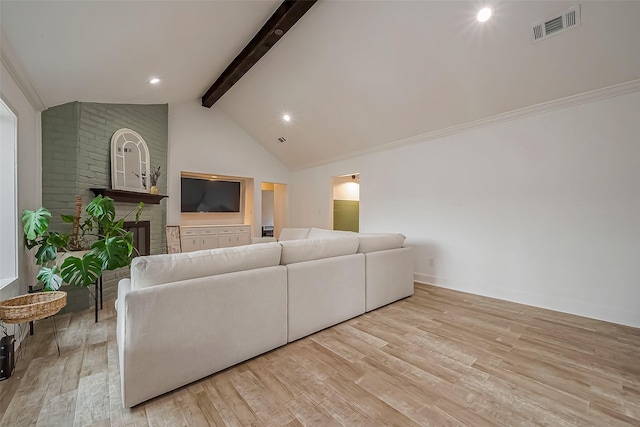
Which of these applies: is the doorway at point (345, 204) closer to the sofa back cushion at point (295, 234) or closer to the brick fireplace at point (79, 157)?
the sofa back cushion at point (295, 234)

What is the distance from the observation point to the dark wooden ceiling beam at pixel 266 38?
293 centimetres

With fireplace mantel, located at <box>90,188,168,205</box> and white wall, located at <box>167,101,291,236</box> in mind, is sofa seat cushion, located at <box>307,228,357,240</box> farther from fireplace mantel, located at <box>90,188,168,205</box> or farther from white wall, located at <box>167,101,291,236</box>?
fireplace mantel, located at <box>90,188,168,205</box>

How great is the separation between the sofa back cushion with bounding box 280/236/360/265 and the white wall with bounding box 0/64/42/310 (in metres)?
2.31

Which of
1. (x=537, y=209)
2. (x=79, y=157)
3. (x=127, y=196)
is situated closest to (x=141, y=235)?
(x=127, y=196)

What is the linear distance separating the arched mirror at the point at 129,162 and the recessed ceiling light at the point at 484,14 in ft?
15.5

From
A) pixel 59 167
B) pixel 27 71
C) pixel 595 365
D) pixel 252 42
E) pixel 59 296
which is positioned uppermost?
pixel 252 42

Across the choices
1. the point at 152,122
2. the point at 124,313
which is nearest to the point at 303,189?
the point at 152,122

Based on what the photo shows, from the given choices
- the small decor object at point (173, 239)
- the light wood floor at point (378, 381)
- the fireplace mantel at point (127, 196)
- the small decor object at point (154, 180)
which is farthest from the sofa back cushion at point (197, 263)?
the small decor object at point (173, 239)

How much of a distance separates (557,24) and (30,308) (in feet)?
16.0

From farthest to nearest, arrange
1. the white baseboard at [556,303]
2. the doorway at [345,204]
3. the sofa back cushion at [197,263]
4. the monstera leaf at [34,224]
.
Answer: the doorway at [345,204], the white baseboard at [556,303], the monstera leaf at [34,224], the sofa back cushion at [197,263]

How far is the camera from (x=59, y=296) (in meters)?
2.15

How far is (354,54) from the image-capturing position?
3426 millimetres

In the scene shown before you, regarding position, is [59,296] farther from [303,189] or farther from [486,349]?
[303,189]

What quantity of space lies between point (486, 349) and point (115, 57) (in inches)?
176
